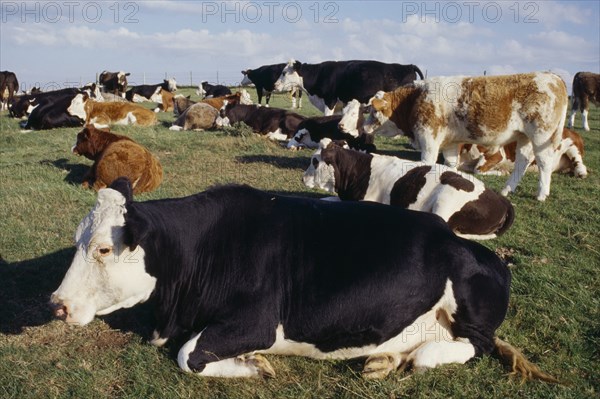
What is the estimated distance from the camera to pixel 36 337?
4539mm

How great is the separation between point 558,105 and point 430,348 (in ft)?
21.7

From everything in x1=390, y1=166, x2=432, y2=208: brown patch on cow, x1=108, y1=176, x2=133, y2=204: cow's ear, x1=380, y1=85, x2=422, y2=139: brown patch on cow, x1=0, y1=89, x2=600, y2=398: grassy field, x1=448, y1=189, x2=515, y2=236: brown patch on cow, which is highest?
x1=380, y1=85, x2=422, y2=139: brown patch on cow

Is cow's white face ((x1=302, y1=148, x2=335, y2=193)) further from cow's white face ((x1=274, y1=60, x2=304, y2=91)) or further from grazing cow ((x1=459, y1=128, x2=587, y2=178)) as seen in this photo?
cow's white face ((x1=274, y1=60, x2=304, y2=91))

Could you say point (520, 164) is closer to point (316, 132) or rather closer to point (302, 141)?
point (316, 132)

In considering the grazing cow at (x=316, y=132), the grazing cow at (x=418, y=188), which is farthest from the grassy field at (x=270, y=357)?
the grazing cow at (x=316, y=132)

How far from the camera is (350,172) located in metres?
8.19

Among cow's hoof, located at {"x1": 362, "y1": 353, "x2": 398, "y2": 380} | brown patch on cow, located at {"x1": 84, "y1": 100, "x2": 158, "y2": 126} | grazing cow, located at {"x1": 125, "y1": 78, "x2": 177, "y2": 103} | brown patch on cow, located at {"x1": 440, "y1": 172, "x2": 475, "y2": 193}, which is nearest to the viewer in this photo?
cow's hoof, located at {"x1": 362, "y1": 353, "x2": 398, "y2": 380}

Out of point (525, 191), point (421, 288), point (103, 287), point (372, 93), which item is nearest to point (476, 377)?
point (421, 288)

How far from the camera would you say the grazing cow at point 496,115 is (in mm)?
9234

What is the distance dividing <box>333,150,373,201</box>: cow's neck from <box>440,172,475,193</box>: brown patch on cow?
113cm

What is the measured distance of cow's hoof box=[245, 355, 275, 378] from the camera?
A: 400cm

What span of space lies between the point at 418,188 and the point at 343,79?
38.2 ft

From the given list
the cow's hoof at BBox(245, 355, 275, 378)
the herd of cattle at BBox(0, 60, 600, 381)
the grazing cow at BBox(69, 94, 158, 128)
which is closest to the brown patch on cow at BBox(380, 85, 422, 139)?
the herd of cattle at BBox(0, 60, 600, 381)

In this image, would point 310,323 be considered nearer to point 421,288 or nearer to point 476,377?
point 421,288
